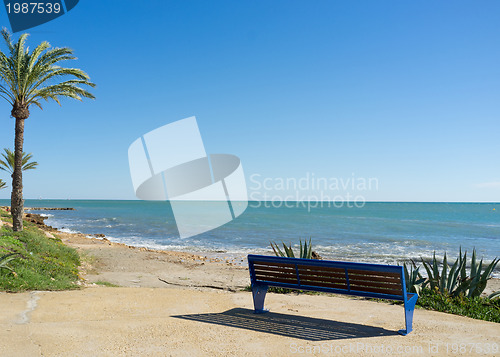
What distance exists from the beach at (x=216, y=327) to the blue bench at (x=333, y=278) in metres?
0.38

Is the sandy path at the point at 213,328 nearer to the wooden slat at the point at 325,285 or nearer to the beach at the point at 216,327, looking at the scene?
the beach at the point at 216,327

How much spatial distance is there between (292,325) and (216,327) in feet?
3.17

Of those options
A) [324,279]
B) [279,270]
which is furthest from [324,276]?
[279,270]

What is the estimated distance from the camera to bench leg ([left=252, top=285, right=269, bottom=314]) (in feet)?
17.9

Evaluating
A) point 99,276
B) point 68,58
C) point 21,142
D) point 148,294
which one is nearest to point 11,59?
point 68,58

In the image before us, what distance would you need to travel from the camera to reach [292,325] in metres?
4.77

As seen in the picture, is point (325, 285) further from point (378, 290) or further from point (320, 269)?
point (378, 290)

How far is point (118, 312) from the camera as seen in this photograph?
17.1ft

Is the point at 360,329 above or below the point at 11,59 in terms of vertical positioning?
below

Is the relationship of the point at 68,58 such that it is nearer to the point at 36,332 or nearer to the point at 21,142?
the point at 21,142

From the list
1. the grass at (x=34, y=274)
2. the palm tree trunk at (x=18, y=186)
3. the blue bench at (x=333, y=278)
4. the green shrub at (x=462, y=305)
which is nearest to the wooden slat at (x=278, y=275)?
the blue bench at (x=333, y=278)

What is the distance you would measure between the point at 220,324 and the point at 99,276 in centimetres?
566

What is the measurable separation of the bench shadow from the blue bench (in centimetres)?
32

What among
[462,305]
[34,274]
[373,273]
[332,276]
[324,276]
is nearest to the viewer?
[373,273]
